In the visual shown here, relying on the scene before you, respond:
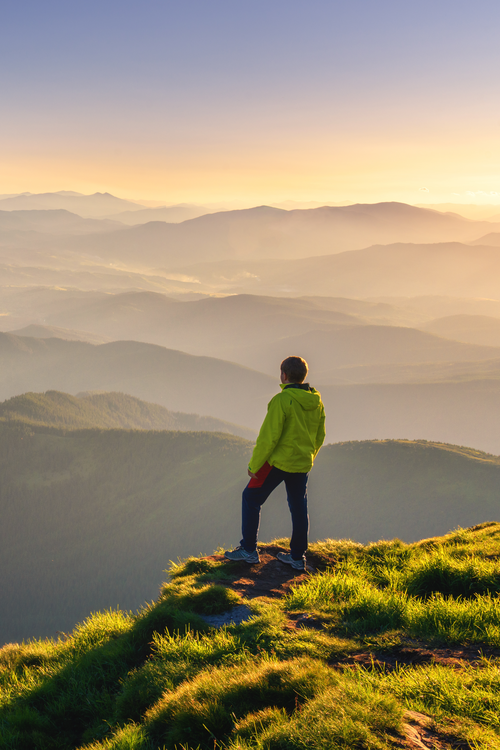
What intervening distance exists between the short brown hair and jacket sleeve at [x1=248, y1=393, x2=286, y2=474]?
443 mm

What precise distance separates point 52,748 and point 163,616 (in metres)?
1.80

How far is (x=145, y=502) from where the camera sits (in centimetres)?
12319

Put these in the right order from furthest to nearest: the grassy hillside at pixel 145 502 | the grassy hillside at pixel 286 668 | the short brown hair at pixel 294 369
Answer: the grassy hillside at pixel 145 502
the short brown hair at pixel 294 369
the grassy hillside at pixel 286 668

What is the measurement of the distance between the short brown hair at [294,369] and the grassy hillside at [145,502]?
8386 centimetres

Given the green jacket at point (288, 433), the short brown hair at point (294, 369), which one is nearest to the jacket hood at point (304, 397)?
the green jacket at point (288, 433)

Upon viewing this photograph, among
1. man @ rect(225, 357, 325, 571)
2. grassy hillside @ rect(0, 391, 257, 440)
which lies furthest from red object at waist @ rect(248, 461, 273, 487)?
grassy hillside @ rect(0, 391, 257, 440)

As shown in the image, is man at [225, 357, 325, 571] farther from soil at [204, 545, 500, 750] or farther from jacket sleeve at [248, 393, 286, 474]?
soil at [204, 545, 500, 750]

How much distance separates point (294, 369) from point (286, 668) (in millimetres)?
4360

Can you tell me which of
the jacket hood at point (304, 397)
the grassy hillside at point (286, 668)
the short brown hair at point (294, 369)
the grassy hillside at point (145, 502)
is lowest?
the grassy hillside at point (145, 502)

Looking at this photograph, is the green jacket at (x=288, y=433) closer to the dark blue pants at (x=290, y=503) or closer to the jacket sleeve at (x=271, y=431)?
the jacket sleeve at (x=271, y=431)

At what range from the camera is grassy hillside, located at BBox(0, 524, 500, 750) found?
10.9 ft

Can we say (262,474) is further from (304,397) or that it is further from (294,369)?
(294,369)

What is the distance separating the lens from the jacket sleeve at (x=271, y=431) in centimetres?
724

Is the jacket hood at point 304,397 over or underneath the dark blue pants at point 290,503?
over
